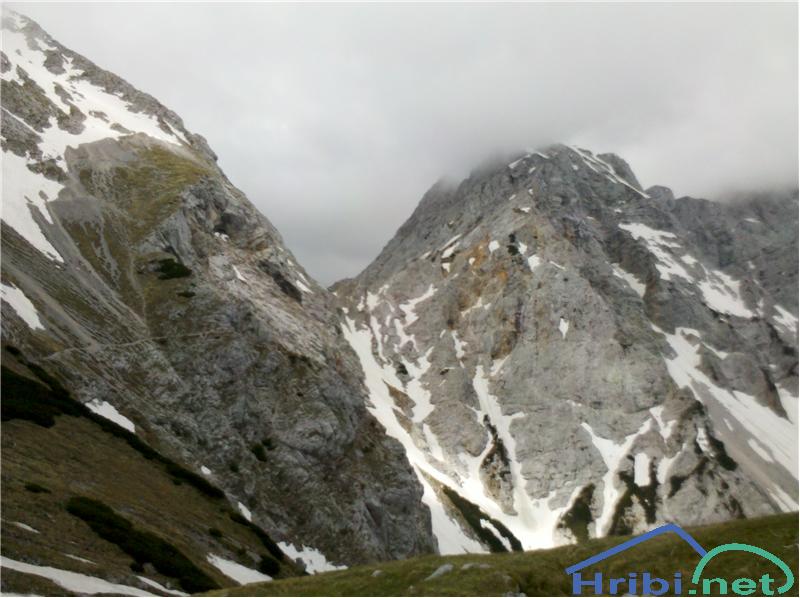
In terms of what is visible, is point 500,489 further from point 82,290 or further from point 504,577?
point 504,577

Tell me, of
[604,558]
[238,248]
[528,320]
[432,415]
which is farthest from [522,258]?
[604,558]

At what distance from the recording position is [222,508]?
53.2 metres

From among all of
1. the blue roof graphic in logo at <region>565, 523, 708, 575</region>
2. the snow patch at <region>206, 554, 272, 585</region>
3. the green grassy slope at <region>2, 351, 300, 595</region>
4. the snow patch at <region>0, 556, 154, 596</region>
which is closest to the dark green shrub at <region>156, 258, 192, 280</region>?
the green grassy slope at <region>2, 351, 300, 595</region>

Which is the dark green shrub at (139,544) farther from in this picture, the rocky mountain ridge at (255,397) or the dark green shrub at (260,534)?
the dark green shrub at (260,534)

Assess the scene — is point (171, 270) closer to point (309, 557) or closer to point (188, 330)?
point (188, 330)

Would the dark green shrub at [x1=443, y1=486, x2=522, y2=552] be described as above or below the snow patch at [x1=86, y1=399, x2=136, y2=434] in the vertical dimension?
below

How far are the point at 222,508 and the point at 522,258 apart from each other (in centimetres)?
16009

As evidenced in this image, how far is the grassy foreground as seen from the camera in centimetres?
2517

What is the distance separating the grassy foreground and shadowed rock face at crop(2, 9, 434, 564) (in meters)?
33.7

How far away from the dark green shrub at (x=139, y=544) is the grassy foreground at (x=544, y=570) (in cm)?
804

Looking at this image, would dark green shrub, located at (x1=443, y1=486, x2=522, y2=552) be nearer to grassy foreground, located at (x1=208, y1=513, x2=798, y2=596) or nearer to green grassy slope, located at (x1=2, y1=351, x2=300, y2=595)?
green grassy slope, located at (x1=2, y1=351, x2=300, y2=595)

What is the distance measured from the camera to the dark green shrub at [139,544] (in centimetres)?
3291

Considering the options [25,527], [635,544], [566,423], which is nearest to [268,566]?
[25,527]

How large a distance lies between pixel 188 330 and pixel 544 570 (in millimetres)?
56208
